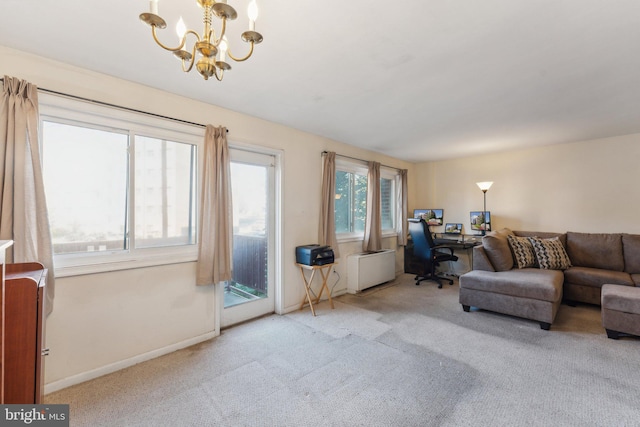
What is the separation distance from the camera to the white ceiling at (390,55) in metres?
1.48

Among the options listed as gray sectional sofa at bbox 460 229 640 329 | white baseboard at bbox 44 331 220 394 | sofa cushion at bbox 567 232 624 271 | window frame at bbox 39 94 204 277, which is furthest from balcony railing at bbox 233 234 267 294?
sofa cushion at bbox 567 232 624 271

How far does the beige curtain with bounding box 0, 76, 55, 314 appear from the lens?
173 centimetres

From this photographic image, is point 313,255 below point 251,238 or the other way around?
below

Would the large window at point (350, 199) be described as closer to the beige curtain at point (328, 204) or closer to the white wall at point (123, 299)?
the beige curtain at point (328, 204)

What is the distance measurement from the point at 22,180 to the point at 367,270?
3815mm

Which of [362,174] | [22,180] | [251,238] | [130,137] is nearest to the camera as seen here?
[22,180]

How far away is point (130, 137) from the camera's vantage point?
7.61 ft

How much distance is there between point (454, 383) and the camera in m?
1.99

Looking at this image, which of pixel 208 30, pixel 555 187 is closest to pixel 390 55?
pixel 208 30

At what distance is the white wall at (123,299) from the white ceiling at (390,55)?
11 cm

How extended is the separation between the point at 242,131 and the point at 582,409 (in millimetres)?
3507

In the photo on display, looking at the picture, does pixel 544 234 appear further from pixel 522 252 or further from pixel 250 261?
pixel 250 261

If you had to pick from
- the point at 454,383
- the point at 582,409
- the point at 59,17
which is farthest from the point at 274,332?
the point at 59,17

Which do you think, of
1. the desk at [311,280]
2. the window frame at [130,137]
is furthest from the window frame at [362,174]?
the window frame at [130,137]
